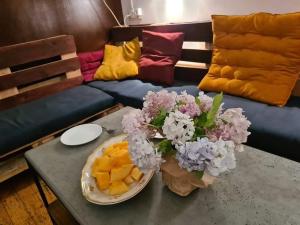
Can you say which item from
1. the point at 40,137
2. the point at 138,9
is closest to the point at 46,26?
the point at 138,9

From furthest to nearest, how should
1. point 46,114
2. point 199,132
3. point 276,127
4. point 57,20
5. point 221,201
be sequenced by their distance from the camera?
point 57,20 < point 46,114 < point 276,127 < point 221,201 < point 199,132

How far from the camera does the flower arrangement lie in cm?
66

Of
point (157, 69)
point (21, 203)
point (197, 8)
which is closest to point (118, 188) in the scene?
point (21, 203)

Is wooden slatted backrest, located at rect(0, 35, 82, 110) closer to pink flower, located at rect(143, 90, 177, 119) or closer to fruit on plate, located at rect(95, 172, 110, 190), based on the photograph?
fruit on plate, located at rect(95, 172, 110, 190)

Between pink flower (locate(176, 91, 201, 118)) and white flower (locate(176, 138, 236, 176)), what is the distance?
12 centimetres

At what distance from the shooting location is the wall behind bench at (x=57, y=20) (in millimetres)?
2162

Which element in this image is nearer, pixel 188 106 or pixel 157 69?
pixel 188 106

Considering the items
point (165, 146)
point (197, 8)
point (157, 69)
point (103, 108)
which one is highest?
point (197, 8)

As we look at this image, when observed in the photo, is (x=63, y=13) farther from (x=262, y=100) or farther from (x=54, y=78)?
(x=262, y=100)

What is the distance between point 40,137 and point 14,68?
83 centimetres

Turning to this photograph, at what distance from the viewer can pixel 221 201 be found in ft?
2.85

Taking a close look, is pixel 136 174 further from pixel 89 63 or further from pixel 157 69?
pixel 89 63

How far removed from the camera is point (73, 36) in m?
2.59

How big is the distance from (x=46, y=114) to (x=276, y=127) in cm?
155
